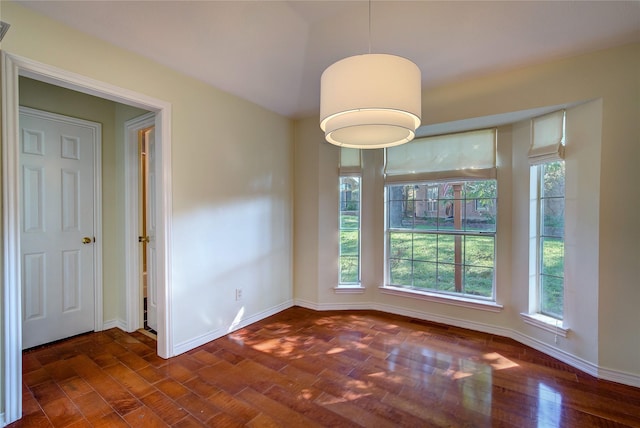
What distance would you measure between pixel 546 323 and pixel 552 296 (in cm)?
27

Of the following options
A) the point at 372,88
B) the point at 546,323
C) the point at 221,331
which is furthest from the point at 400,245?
the point at 372,88

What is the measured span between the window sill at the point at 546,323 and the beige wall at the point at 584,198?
0.06 m

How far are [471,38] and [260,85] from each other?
192 cm

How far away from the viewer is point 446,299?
3152 mm

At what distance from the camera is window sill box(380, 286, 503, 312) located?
9.67 ft

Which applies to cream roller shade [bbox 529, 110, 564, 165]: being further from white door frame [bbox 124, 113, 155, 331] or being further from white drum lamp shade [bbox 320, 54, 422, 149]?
white door frame [bbox 124, 113, 155, 331]

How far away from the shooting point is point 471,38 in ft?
7.41

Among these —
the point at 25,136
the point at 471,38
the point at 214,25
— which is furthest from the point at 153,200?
the point at 471,38

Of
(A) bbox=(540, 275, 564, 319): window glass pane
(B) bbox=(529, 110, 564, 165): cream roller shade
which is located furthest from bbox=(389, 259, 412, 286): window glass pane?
(B) bbox=(529, 110, 564, 165): cream roller shade

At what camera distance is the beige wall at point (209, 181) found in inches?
74.9

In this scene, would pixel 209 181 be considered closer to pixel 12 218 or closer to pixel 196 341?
pixel 12 218

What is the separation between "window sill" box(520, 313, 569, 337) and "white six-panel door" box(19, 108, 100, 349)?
428 centimetres

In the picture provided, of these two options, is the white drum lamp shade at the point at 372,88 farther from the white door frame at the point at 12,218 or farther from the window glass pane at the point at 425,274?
the window glass pane at the point at 425,274

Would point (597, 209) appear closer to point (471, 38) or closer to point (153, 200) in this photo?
point (471, 38)
